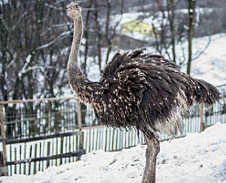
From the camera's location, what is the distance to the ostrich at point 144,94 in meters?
3.35

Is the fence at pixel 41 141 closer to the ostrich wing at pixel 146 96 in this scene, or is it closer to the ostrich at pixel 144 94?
the ostrich at pixel 144 94

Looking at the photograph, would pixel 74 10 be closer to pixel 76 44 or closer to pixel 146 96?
pixel 76 44

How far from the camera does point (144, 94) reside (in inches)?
133

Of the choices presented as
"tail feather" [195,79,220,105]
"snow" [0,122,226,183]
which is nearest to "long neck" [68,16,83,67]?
"tail feather" [195,79,220,105]

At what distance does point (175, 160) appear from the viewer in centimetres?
444

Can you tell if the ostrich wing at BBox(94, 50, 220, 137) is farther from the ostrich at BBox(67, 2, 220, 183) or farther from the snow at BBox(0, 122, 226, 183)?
the snow at BBox(0, 122, 226, 183)

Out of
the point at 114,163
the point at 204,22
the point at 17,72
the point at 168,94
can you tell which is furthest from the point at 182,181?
the point at 204,22

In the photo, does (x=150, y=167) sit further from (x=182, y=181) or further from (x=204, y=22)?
(x=204, y=22)

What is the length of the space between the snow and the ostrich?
62cm

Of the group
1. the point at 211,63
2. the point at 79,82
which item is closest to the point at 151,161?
the point at 79,82

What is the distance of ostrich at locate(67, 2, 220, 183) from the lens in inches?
132

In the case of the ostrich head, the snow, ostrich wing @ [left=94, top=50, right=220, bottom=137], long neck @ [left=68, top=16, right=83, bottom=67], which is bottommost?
the snow

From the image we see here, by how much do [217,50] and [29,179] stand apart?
18.1 metres

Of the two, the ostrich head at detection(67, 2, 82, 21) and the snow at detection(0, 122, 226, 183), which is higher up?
the ostrich head at detection(67, 2, 82, 21)
